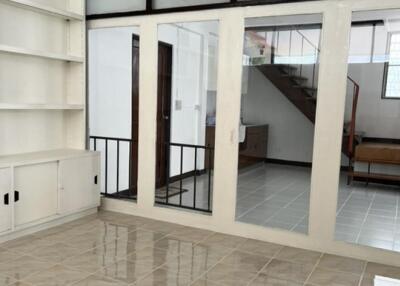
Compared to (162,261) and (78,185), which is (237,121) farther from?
(78,185)

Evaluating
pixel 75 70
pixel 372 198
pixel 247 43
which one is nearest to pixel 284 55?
pixel 247 43

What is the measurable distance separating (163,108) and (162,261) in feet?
5.62

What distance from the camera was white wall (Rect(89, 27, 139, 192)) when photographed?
445cm

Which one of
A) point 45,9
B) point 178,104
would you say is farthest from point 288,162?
point 45,9

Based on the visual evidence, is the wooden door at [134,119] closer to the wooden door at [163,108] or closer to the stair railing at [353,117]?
the wooden door at [163,108]

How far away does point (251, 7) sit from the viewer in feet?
11.5

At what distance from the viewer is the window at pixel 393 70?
3.34 m

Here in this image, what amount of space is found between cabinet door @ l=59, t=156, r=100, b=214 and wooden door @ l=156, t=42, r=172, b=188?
28.0 inches

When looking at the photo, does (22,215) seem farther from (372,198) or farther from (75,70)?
(372,198)

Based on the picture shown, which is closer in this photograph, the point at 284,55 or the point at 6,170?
the point at 6,170

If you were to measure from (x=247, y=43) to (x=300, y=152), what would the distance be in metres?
1.14

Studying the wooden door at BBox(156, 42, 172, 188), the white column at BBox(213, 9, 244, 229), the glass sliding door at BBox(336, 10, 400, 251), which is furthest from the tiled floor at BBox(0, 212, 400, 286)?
the wooden door at BBox(156, 42, 172, 188)

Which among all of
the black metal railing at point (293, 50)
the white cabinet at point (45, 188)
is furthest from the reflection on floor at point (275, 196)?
the white cabinet at point (45, 188)

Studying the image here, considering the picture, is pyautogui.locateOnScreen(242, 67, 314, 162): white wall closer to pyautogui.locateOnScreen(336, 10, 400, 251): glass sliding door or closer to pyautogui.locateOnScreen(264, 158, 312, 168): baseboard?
pyautogui.locateOnScreen(264, 158, 312, 168): baseboard
